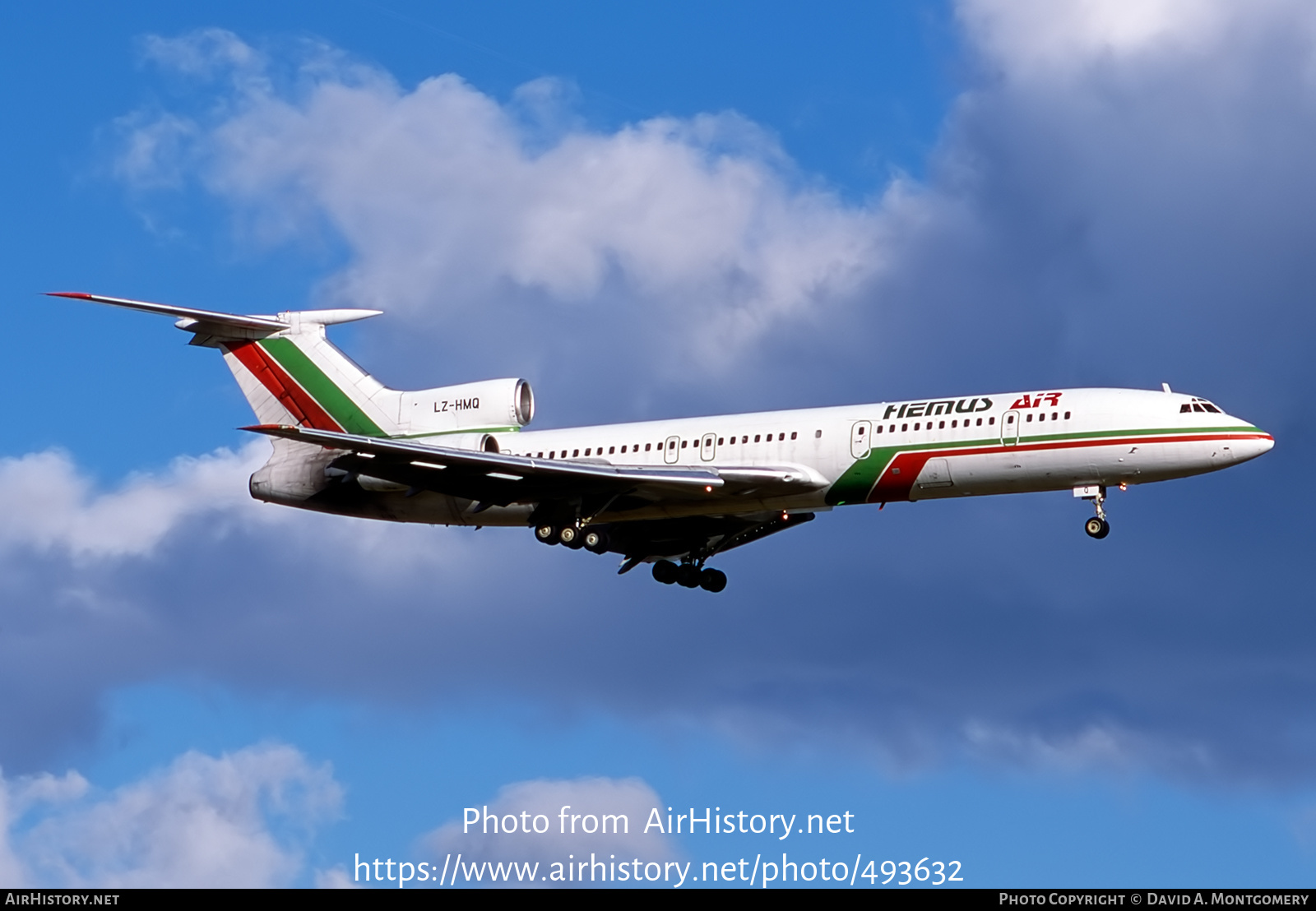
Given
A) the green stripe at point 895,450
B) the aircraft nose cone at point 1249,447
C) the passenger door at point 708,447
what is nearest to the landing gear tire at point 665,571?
the passenger door at point 708,447

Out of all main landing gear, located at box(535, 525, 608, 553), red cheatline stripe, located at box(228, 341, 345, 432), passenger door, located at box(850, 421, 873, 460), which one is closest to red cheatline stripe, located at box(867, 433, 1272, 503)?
passenger door, located at box(850, 421, 873, 460)

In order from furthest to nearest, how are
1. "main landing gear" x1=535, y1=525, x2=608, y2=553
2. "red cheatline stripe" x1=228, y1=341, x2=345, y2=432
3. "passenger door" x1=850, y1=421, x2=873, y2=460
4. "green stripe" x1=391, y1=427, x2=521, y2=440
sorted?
"red cheatline stripe" x1=228, y1=341, x2=345, y2=432 < "green stripe" x1=391, y1=427, x2=521, y2=440 < "main landing gear" x1=535, y1=525, x2=608, y2=553 < "passenger door" x1=850, y1=421, x2=873, y2=460

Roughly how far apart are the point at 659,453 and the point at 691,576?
238 inches

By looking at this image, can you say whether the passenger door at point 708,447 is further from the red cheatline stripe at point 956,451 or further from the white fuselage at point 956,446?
the red cheatline stripe at point 956,451

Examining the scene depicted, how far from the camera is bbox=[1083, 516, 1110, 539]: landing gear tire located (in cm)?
4253

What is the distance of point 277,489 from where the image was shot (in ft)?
164

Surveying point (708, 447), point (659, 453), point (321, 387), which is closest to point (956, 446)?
point (708, 447)

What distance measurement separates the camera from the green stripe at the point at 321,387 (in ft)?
167

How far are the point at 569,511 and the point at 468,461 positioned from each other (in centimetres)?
311

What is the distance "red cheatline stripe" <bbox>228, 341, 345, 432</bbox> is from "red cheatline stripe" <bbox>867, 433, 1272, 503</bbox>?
15483 millimetres

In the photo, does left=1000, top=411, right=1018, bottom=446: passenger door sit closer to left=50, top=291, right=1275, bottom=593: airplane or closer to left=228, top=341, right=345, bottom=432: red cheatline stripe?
left=50, top=291, right=1275, bottom=593: airplane
